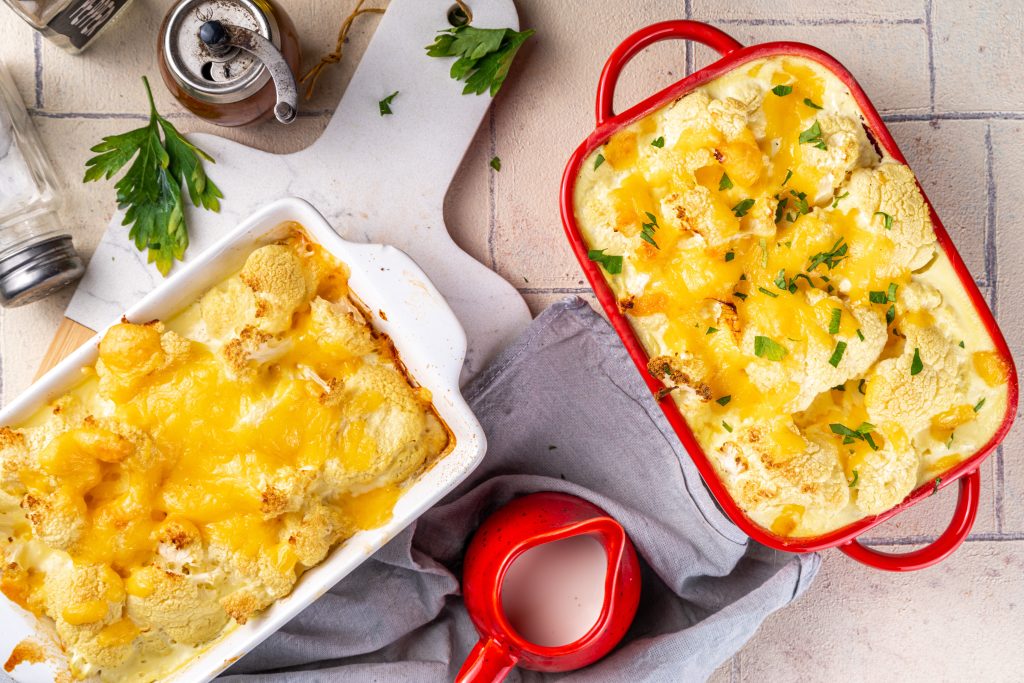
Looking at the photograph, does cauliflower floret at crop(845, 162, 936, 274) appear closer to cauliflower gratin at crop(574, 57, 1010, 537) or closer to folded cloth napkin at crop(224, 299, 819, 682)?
cauliflower gratin at crop(574, 57, 1010, 537)

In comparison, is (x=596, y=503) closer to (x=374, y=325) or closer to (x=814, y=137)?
(x=374, y=325)

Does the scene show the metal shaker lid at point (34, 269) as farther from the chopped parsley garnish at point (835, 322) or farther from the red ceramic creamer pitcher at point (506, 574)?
the chopped parsley garnish at point (835, 322)

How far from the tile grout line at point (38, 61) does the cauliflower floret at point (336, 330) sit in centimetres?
83

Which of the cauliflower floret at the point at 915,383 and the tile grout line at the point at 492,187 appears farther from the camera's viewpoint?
the tile grout line at the point at 492,187

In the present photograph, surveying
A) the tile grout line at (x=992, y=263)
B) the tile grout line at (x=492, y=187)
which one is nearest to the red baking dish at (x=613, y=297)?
the tile grout line at (x=492, y=187)

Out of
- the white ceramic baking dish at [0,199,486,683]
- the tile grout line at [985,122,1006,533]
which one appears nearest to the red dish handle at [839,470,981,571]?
the tile grout line at [985,122,1006,533]

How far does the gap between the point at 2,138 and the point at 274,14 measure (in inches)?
23.9

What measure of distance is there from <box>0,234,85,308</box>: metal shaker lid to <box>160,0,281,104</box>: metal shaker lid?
41 centimetres

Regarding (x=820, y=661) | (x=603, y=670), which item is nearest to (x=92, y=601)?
(x=603, y=670)

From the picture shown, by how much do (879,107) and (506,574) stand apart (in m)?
1.28

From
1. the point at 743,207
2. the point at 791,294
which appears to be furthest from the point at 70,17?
the point at 791,294

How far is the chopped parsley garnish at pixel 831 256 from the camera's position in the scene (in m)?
1.51

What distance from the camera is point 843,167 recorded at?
4.96 ft

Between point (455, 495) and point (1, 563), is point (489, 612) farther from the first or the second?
point (1, 563)
